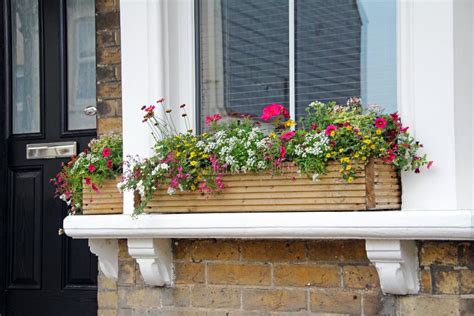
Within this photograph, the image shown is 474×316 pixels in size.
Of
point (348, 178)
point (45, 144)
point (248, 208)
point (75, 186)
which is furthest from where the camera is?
point (45, 144)

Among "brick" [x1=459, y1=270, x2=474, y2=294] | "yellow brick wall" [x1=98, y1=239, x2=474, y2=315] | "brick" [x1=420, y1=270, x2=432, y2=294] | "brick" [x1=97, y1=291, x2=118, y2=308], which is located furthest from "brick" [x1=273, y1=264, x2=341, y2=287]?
"brick" [x1=97, y1=291, x2=118, y2=308]

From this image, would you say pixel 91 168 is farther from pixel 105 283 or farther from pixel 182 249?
pixel 105 283

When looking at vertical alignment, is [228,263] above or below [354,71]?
below

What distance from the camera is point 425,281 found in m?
3.40

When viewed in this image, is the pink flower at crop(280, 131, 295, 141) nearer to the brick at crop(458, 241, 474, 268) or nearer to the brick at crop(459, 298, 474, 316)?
the brick at crop(458, 241, 474, 268)

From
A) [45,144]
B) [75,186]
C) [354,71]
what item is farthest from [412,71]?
[45,144]

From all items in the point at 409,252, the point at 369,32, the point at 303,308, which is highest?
the point at 369,32

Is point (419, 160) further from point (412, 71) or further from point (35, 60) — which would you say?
point (35, 60)

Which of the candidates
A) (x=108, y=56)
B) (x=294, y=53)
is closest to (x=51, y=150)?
(x=108, y=56)

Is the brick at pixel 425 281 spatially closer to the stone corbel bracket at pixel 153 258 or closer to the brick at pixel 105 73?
the stone corbel bracket at pixel 153 258

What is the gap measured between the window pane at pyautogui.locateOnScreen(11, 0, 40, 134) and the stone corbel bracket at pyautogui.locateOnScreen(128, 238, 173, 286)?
149 cm

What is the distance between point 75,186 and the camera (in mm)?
4180

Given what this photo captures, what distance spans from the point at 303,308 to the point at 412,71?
101cm

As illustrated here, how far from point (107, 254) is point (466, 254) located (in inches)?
64.4
